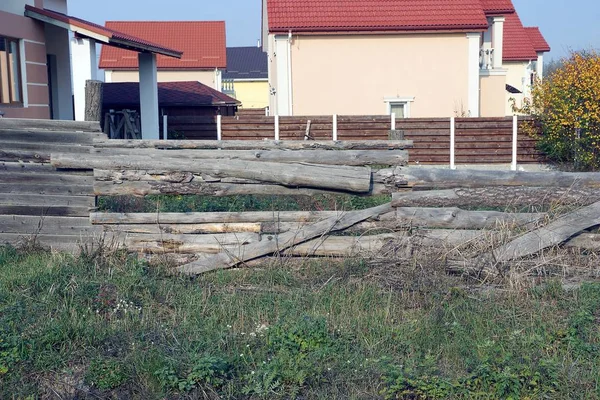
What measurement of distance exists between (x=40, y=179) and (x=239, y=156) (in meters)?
2.05

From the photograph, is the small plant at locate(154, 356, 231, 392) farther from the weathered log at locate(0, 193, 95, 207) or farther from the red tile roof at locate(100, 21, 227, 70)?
the red tile roof at locate(100, 21, 227, 70)

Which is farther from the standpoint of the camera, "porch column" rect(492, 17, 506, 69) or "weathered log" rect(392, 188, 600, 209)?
"porch column" rect(492, 17, 506, 69)

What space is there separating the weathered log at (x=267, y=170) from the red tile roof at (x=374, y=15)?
17.9m

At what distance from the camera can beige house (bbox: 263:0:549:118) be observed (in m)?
24.8

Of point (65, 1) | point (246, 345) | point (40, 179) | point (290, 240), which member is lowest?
point (246, 345)

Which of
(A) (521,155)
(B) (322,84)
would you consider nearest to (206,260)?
(A) (521,155)

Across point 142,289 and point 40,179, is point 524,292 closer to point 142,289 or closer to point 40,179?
point 142,289

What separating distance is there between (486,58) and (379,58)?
4742 mm

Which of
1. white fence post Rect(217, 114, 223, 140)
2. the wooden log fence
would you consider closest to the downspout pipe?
white fence post Rect(217, 114, 223, 140)

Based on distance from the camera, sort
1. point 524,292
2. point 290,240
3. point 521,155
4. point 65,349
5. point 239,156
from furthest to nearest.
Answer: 1. point 521,155
2. point 239,156
3. point 290,240
4. point 524,292
5. point 65,349

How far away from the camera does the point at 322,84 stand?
25.1 m

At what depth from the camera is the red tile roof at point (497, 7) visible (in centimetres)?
2681

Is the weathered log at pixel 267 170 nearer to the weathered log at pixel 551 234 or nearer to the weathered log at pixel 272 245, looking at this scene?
the weathered log at pixel 272 245

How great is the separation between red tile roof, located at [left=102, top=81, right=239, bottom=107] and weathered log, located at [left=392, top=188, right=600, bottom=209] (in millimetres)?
18574
